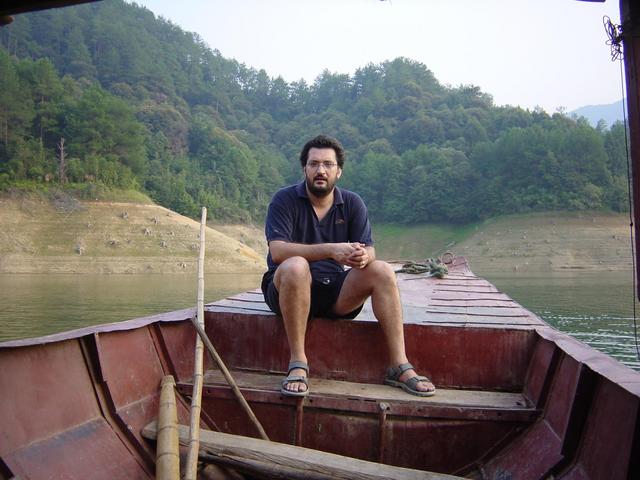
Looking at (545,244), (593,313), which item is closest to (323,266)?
(593,313)

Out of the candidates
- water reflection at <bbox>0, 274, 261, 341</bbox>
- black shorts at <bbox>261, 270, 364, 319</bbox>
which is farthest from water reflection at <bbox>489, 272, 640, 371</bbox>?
water reflection at <bbox>0, 274, 261, 341</bbox>

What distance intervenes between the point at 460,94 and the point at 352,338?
3146 inches

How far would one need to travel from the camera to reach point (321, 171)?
9.52 ft

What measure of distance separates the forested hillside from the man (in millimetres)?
30556

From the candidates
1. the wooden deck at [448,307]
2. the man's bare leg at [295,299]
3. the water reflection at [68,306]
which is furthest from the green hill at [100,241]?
the man's bare leg at [295,299]

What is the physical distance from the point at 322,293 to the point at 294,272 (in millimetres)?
304

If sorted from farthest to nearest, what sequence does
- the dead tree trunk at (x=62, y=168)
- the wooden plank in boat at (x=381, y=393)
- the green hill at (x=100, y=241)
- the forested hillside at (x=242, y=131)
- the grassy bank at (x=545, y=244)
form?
the forested hillside at (x=242, y=131), the dead tree trunk at (x=62, y=168), the grassy bank at (x=545, y=244), the green hill at (x=100, y=241), the wooden plank in boat at (x=381, y=393)

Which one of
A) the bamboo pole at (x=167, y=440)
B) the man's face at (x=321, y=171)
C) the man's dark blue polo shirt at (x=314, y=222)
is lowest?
the bamboo pole at (x=167, y=440)

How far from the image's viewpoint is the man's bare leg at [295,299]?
2.63 metres

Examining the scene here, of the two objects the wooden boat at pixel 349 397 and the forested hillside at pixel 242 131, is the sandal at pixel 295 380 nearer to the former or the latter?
the wooden boat at pixel 349 397

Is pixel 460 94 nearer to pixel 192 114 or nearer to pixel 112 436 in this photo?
pixel 192 114

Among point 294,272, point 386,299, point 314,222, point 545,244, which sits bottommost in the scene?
point 386,299

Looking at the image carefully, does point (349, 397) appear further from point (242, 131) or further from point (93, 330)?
point (242, 131)

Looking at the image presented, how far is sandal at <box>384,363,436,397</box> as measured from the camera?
2.59 meters
